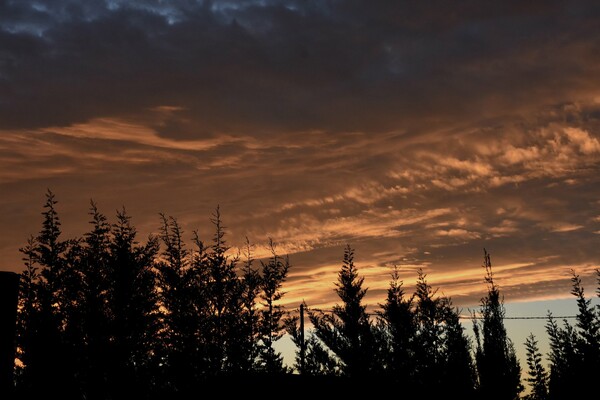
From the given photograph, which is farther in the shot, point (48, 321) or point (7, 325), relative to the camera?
point (48, 321)

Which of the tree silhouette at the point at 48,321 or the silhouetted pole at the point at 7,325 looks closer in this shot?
the silhouetted pole at the point at 7,325

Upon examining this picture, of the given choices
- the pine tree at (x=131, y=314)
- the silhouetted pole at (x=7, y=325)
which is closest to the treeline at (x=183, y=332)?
the pine tree at (x=131, y=314)

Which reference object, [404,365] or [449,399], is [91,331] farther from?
[449,399]

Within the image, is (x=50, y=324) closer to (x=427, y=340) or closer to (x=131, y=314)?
(x=131, y=314)

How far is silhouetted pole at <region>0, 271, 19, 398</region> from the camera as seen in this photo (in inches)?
119

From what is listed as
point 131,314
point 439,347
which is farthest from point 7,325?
point 439,347

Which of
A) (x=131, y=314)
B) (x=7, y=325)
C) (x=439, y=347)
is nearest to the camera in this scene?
(x=7, y=325)

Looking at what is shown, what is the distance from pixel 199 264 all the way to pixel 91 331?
1004cm

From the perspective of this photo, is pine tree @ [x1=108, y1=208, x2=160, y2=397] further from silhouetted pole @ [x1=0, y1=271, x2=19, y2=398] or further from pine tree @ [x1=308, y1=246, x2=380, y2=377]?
silhouetted pole @ [x1=0, y1=271, x2=19, y2=398]

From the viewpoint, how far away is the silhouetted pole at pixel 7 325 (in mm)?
3015

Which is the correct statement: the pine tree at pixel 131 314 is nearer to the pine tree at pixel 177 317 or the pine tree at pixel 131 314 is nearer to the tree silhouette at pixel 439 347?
the pine tree at pixel 177 317

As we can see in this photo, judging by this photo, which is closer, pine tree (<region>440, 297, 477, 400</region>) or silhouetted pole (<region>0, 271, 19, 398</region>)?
silhouetted pole (<region>0, 271, 19, 398</region>)

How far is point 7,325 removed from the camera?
306 centimetres

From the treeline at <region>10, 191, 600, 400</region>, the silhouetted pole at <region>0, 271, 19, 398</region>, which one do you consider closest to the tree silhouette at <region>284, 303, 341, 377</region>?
the treeline at <region>10, 191, 600, 400</region>
